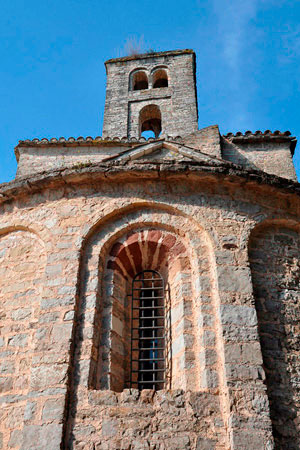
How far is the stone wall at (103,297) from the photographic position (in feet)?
14.1

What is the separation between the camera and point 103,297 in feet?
17.4

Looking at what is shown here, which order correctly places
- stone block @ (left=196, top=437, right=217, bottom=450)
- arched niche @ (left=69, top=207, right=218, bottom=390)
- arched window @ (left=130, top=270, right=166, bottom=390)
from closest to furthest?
stone block @ (left=196, top=437, right=217, bottom=450), arched niche @ (left=69, top=207, right=218, bottom=390), arched window @ (left=130, top=270, right=166, bottom=390)

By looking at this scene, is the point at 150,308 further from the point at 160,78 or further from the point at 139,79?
the point at 139,79

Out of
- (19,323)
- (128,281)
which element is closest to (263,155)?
(128,281)

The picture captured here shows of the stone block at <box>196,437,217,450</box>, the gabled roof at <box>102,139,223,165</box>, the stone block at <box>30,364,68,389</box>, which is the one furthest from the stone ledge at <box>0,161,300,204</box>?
the stone block at <box>196,437,217,450</box>

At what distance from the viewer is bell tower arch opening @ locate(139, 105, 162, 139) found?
1688 cm

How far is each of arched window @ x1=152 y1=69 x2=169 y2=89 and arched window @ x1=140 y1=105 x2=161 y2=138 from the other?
164 centimetres

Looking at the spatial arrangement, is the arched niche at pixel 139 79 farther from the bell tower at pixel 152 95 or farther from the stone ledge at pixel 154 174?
the stone ledge at pixel 154 174

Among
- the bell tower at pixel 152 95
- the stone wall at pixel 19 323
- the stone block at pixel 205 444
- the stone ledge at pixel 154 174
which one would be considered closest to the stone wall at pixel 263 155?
the bell tower at pixel 152 95

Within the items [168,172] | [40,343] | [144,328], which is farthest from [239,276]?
[40,343]

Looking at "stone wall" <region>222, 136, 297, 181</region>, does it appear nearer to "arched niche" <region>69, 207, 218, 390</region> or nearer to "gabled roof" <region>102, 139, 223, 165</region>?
"gabled roof" <region>102, 139, 223, 165</region>

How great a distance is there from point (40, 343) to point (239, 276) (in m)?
2.19

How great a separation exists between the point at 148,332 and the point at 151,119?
12.7 m

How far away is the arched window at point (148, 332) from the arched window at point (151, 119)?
11.6 m
